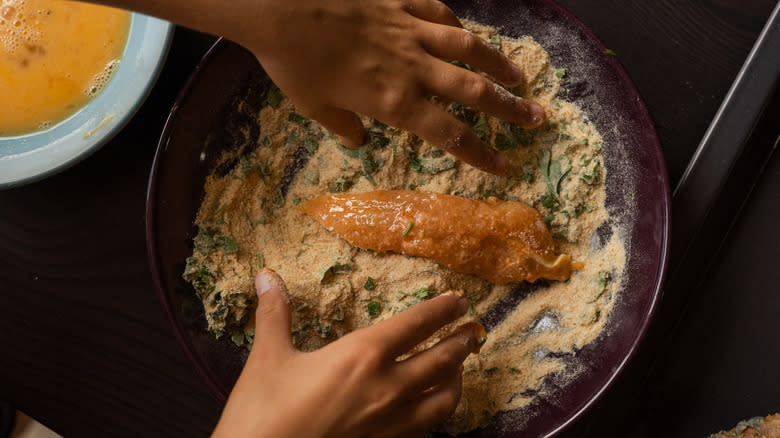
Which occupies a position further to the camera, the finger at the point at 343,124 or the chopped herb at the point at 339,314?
the chopped herb at the point at 339,314

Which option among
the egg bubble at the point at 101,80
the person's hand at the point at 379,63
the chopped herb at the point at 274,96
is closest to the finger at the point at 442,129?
the person's hand at the point at 379,63

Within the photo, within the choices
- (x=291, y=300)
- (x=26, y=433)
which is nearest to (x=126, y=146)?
(x=291, y=300)

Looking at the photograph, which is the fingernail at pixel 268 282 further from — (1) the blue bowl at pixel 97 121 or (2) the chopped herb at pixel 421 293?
(1) the blue bowl at pixel 97 121

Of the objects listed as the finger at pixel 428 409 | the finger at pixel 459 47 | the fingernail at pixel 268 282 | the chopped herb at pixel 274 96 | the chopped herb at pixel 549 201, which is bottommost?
the finger at pixel 428 409

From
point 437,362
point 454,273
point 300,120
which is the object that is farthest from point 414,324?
point 300,120

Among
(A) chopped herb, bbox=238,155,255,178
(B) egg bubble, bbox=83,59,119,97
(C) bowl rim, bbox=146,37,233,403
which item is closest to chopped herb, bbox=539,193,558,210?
(A) chopped herb, bbox=238,155,255,178
